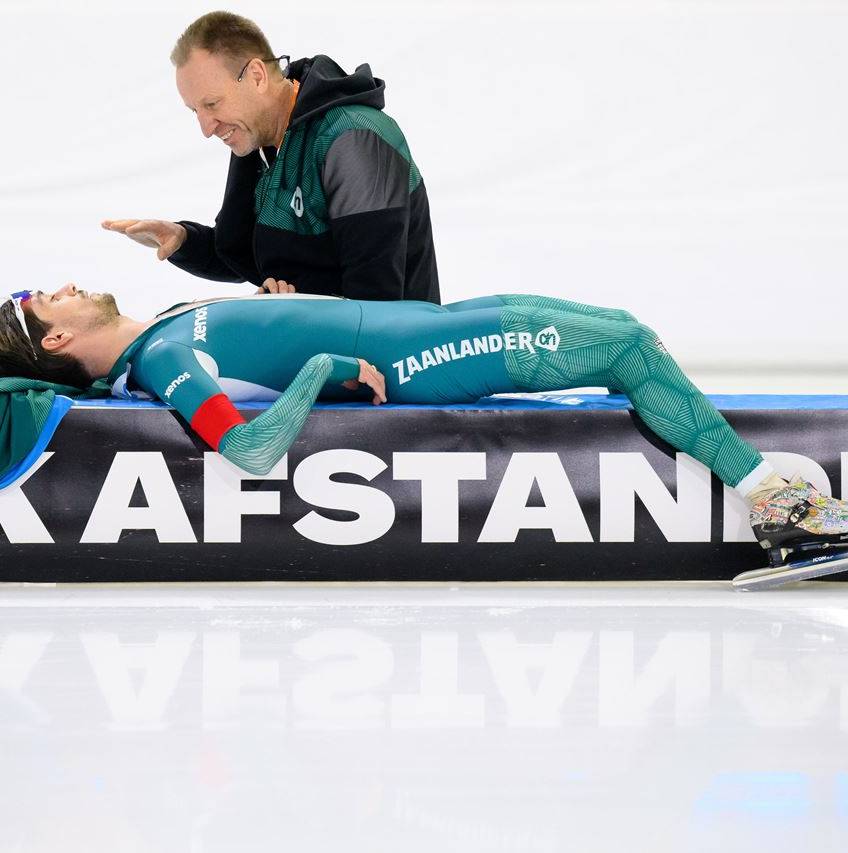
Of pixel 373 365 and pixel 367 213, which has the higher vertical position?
pixel 367 213

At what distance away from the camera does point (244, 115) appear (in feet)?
8.86

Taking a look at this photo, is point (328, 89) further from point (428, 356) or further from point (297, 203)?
point (428, 356)

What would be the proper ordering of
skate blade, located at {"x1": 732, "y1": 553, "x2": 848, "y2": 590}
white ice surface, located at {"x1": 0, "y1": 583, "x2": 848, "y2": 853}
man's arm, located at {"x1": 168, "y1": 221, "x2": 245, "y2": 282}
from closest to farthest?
white ice surface, located at {"x1": 0, "y1": 583, "x2": 848, "y2": 853}, skate blade, located at {"x1": 732, "y1": 553, "x2": 848, "y2": 590}, man's arm, located at {"x1": 168, "y1": 221, "x2": 245, "y2": 282}

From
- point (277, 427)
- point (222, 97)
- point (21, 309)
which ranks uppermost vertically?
point (222, 97)

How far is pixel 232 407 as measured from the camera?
2273 millimetres

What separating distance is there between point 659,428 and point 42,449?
3.64ft

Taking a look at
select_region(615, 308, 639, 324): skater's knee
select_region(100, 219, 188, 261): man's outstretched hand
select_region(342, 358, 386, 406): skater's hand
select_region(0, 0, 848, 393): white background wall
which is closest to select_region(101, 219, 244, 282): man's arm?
select_region(100, 219, 188, 261): man's outstretched hand

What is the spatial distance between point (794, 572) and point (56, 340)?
1433 mm

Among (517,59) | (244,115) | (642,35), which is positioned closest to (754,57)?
(642,35)

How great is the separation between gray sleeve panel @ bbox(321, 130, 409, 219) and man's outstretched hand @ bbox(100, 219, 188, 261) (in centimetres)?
48

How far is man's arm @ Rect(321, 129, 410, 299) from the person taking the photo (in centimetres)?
261

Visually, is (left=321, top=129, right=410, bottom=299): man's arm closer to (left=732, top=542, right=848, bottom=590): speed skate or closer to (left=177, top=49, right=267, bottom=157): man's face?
(left=177, top=49, right=267, bottom=157): man's face

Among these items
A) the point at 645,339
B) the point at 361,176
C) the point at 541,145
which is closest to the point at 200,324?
the point at 361,176

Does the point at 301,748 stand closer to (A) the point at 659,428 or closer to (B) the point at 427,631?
(B) the point at 427,631
